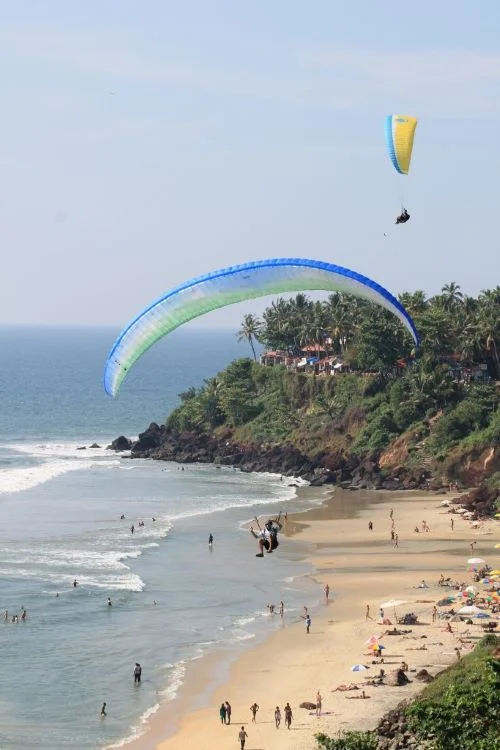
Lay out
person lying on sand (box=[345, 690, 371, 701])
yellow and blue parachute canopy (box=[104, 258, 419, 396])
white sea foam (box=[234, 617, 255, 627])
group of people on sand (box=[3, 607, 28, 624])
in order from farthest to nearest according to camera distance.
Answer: white sea foam (box=[234, 617, 255, 627])
group of people on sand (box=[3, 607, 28, 624])
person lying on sand (box=[345, 690, 371, 701])
yellow and blue parachute canopy (box=[104, 258, 419, 396])

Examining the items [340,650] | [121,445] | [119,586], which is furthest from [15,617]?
[121,445]

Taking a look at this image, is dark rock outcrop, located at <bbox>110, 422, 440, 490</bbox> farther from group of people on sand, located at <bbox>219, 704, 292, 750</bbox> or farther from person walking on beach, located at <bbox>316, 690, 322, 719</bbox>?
group of people on sand, located at <bbox>219, 704, 292, 750</bbox>

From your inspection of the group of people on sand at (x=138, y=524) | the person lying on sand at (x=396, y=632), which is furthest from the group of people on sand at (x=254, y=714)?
the group of people on sand at (x=138, y=524)

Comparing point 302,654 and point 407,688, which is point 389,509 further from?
point 407,688

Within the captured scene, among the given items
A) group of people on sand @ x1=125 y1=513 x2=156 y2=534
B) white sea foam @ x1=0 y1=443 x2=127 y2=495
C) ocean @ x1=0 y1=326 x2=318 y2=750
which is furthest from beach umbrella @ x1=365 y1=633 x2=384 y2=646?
white sea foam @ x1=0 y1=443 x2=127 y2=495

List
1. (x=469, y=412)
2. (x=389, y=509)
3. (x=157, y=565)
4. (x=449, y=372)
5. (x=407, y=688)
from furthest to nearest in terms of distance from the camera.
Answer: (x=449, y=372), (x=469, y=412), (x=389, y=509), (x=157, y=565), (x=407, y=688)

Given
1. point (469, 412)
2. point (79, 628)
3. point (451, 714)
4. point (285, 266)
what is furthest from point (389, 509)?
point (451, 714)

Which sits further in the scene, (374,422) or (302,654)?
(374,422)

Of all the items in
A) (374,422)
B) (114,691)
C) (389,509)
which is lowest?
(114,691)
